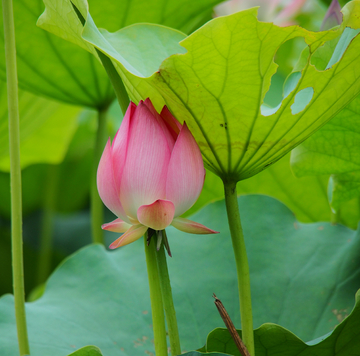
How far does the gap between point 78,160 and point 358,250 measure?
116 cm

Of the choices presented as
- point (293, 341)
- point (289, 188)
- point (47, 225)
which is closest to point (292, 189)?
point (289, 188)

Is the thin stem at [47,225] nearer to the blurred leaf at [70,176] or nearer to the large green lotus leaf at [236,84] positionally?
the blurred leaf at [70,176]

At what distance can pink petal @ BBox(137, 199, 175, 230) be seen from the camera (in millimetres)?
305

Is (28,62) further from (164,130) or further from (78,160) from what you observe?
(78,160)

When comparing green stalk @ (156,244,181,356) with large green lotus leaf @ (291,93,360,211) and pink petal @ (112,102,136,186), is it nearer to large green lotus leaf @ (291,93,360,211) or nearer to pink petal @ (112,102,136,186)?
pink petal @ (112,102,136,186)

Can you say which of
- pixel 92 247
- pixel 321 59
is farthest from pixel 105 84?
pixel 321 59

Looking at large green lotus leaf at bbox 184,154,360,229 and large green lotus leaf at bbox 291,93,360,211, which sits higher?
large green lotus leaf at bbox 184,154,360,229

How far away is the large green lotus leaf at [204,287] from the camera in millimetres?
547

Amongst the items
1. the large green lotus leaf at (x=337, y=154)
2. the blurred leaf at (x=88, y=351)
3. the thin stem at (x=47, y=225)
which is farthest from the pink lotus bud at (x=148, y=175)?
the thin stem at (x=47, y=225)

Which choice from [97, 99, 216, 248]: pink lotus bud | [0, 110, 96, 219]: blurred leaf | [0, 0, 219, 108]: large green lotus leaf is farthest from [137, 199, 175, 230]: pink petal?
[0, 110, 96, 219]: blurred leaf

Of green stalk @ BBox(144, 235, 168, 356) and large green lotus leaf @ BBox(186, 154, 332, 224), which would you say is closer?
green stalk @ BBox(144, 235, 168, 356)

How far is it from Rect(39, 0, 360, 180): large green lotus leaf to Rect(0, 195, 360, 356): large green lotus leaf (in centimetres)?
26

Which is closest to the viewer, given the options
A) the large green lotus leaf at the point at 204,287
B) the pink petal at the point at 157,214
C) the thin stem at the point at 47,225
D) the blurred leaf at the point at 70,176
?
the pink petal at the point at 157,214

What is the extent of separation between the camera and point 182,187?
318mm
